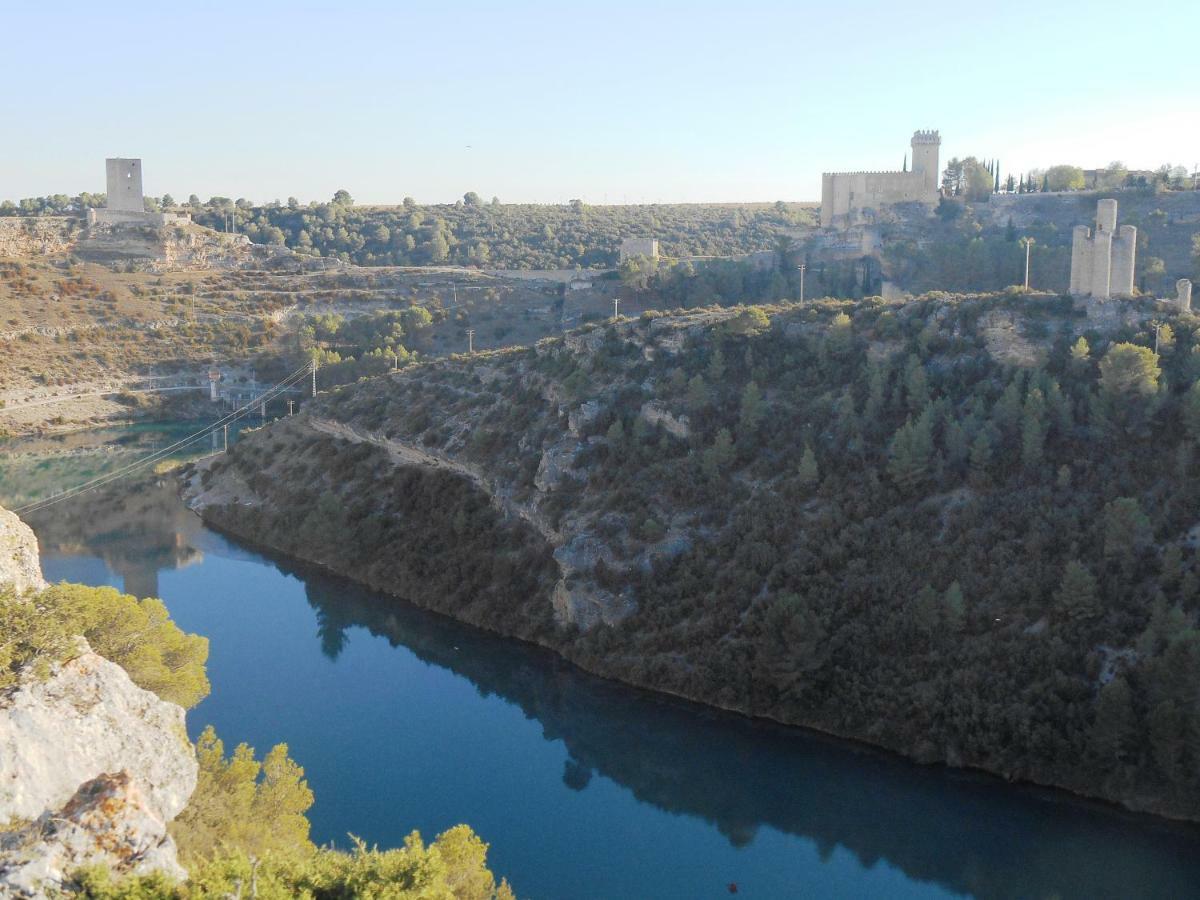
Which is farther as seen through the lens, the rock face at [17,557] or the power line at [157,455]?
the power line at [157,455]

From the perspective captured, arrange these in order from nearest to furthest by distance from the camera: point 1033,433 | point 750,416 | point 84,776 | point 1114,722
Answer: point 84,776 → point 1114,722 → point 1033,433 → point 750,416

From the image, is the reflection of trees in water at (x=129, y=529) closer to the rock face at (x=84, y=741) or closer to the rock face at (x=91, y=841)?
the rock face at (x=84, y=741)

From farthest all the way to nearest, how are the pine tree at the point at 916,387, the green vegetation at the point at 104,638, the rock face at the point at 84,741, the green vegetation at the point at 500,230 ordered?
the green vegetation at the point at 500,230 → the pine tree at the point at 916,387 → the green vegetation at the point at 104,638 → the rock face at the point at 84,741

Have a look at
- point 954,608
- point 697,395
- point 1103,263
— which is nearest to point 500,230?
point 697,395

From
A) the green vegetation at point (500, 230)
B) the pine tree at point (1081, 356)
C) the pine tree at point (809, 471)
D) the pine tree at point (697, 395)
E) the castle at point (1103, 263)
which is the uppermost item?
the green vegetation at point (500, 230)

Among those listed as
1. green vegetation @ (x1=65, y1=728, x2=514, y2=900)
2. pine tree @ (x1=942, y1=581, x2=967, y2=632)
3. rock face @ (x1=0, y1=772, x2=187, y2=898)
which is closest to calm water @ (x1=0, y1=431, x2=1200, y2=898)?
pine tree @ (x1=942, y1=581, x2=967, y2=632)

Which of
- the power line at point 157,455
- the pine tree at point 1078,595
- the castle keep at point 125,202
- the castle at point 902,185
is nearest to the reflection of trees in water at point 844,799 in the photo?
the pine tree at point 1078,595

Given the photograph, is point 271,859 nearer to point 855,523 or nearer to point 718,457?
point 855,523

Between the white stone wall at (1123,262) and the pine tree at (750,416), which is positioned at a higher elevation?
the white stone wall at (1123,262)
